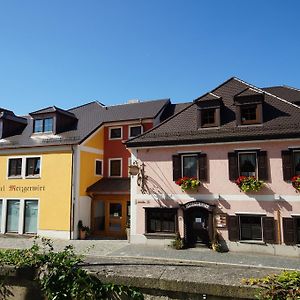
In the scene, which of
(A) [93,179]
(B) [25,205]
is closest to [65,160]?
(A) [93,179]

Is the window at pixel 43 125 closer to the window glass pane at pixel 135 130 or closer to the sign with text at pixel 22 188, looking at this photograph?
the sign with text at pixel 22 188

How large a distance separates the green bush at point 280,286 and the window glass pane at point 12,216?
2323cm

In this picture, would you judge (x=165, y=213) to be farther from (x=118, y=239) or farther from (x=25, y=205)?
(x=25, y=205)

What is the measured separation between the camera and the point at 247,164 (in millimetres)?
17312

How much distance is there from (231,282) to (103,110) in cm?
2602

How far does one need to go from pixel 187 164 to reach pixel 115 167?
8.15 m

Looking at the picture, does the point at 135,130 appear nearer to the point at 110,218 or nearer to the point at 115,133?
the point at 115,133

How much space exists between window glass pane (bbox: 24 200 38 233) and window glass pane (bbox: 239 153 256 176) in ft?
48.5

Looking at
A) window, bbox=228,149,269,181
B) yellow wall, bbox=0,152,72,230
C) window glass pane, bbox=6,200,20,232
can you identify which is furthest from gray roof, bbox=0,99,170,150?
window, bbox=228,149,269,181

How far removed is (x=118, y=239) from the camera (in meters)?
21.1

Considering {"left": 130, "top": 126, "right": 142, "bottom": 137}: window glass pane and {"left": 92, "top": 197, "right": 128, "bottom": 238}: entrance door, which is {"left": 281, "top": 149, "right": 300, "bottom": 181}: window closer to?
{"left": 92, "top": 197, "right": 128, "bottom": 238}: entrance door

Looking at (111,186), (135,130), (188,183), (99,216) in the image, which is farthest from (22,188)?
(188,183)

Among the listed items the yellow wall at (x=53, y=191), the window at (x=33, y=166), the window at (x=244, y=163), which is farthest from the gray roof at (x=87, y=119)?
the window at (x=244, y=163)

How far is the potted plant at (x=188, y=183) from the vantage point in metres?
17.7
